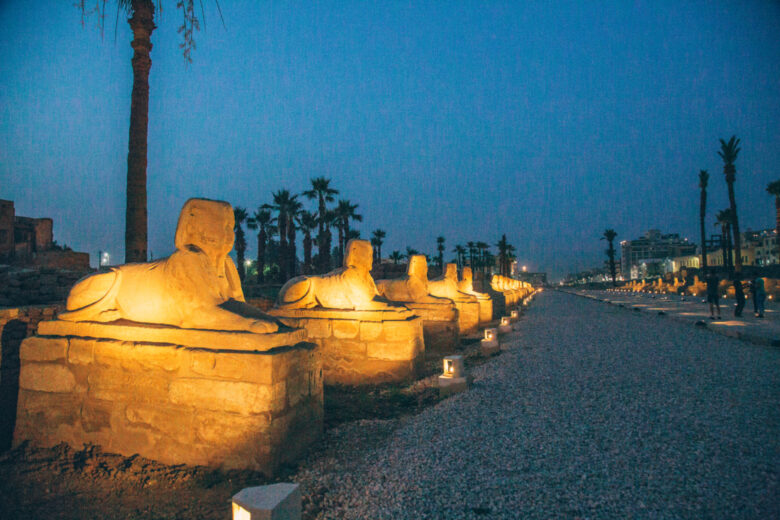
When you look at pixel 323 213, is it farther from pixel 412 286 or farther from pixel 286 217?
pixel 412 286

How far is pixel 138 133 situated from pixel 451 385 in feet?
23.9

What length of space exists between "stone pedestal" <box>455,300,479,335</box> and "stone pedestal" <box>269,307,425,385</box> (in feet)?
15.2

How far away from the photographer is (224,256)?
147 inches

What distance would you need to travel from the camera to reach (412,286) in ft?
28.4

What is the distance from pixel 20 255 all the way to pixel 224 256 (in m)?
21.8

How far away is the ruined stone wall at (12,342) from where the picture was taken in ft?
17.0

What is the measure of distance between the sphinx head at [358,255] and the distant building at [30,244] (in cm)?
1501

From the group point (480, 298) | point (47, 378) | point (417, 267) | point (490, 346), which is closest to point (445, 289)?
point (417, 267)

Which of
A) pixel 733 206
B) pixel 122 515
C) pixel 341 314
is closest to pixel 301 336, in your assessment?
pixel 122 515

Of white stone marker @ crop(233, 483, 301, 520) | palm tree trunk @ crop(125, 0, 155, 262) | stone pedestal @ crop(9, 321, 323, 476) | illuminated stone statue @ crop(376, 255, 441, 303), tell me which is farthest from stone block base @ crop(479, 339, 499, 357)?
palm tree trunk @ crop(125, 0, 155, 262)

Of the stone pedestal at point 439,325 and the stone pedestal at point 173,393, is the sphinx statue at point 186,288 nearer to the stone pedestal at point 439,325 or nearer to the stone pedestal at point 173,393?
the stone pedestal at point 173,393

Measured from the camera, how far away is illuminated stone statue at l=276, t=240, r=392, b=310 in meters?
6.00

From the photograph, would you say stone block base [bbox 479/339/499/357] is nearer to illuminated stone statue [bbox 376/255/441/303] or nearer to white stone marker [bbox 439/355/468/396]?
illuminated stone statue [bbox 376/255/441/303]

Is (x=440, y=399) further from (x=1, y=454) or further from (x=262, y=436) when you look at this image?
(x=1, y=454)
